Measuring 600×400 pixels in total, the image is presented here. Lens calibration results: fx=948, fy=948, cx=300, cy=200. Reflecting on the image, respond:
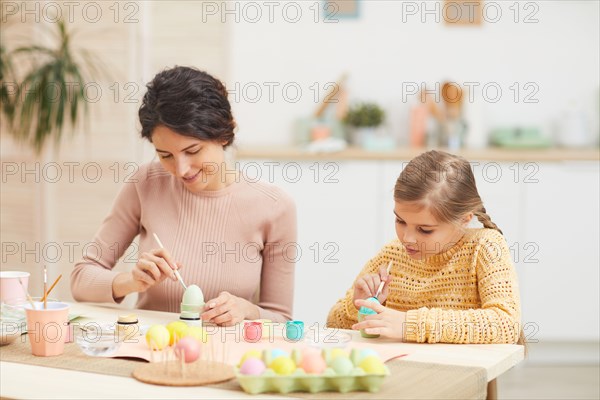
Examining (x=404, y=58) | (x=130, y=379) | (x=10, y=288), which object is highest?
(x=404, y=58)

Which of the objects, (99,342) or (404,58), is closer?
(99,342)

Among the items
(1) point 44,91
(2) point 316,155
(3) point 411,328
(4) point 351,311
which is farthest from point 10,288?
(2) point 316,155

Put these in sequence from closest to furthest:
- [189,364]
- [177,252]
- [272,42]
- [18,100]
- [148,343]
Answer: [189,364] → [148,343] → [177,252] → [18,100] → [272,42]

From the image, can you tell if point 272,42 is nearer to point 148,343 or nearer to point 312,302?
point 312,302

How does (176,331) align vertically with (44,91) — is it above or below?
below

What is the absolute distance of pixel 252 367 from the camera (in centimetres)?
160

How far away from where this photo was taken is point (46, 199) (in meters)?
4.35

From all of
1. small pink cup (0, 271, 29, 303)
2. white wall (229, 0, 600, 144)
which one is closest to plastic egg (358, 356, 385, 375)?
small pink cup (0, 271, 29, 303)

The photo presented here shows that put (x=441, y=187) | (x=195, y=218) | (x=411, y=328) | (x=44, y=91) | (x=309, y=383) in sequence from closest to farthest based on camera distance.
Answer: (x=309, y=383) → (x=411, y=328) → (x=441, y=187) → (x=195, y=218) → (x=44, y=91)

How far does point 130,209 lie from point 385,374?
116 cm

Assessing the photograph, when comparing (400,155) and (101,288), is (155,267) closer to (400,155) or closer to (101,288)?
(101,288)

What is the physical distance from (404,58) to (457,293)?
2.73 m

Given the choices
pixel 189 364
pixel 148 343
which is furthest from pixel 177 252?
pixel 189 364

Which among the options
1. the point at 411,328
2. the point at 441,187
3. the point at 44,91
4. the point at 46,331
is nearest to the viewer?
the point at 46,331
